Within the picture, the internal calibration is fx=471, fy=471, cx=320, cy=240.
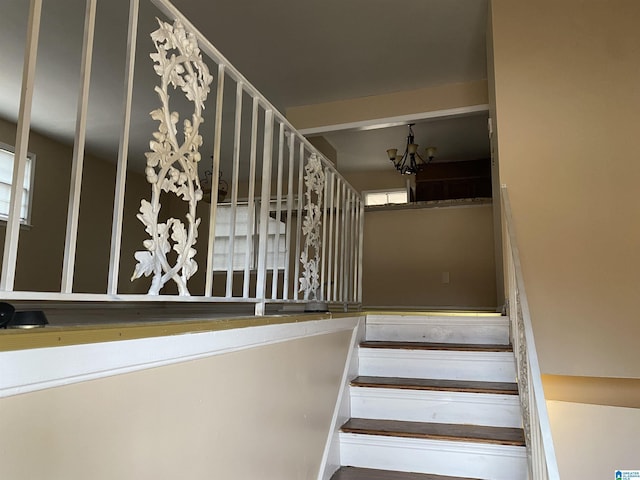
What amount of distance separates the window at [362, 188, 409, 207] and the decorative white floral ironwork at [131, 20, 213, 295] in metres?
6.36

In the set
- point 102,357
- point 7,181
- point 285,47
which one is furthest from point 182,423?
point 7,181

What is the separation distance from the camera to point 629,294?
2709 mm

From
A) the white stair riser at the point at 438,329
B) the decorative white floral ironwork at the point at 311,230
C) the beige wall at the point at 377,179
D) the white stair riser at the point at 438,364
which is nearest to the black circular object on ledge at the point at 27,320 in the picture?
the decorative white floral ironwork at the point at 311,230

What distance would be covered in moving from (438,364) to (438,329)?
0.32 meters

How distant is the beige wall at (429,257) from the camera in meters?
5.35

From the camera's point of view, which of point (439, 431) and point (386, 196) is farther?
point (386, 196)

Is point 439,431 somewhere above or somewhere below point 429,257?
below

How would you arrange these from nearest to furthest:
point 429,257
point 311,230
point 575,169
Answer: point 311,230, point 575,169, point 429,257

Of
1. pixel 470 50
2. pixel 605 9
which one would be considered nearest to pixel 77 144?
pixel 605 9

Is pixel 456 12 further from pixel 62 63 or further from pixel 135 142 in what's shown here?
pixel 135 142

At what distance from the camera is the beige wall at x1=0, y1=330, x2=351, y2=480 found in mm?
743

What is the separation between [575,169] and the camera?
2.90m

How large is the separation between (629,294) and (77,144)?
115 inches

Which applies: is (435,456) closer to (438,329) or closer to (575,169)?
(438,329)
